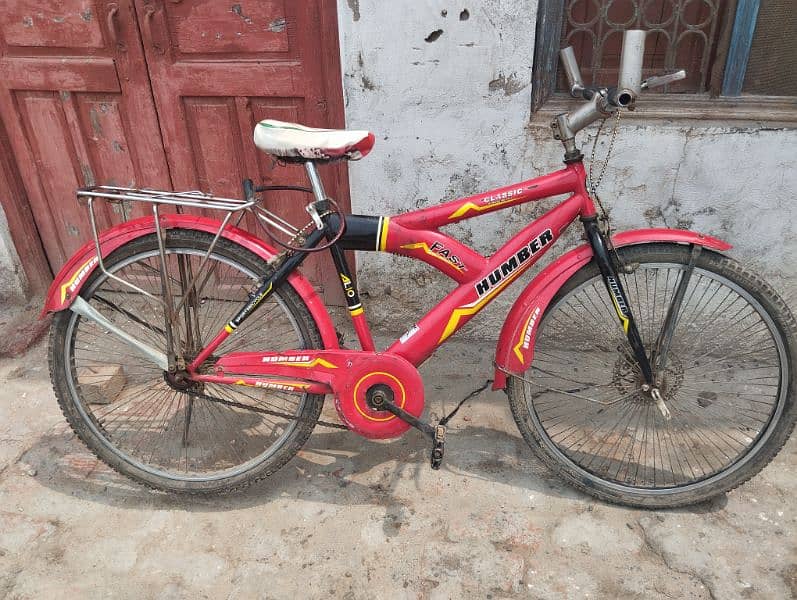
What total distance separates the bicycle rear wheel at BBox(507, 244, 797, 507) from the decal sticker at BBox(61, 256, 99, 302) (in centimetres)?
165

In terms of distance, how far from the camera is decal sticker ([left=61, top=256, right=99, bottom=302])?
87.2 inches

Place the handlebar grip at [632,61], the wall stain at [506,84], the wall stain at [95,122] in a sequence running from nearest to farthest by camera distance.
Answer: the handlebar grip at [632,61] < the wall stain at [506,84] < the wall stain at [95,122]

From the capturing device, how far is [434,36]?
109 inches

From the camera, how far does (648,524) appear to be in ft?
7.64

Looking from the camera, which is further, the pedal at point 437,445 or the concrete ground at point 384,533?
the pedal at point 437,445

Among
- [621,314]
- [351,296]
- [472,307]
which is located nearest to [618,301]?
[621,314]

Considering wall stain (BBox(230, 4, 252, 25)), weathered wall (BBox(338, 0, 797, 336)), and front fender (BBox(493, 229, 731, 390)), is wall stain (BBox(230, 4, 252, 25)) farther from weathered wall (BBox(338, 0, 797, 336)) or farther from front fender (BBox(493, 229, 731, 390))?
front fender (BBox(493, 229, 731, 390))

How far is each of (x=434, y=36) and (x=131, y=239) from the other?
1609mm

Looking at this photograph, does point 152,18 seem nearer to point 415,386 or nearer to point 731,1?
point 415,386

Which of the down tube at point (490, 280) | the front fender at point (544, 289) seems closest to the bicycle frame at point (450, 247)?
the down tube at point (490, 280)

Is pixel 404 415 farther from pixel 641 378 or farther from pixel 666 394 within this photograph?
pixel 666 394

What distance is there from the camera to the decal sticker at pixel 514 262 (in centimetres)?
223

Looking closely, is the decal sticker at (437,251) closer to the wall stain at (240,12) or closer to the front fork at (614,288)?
the front fork at (614,288)

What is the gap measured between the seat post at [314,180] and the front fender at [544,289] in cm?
83
